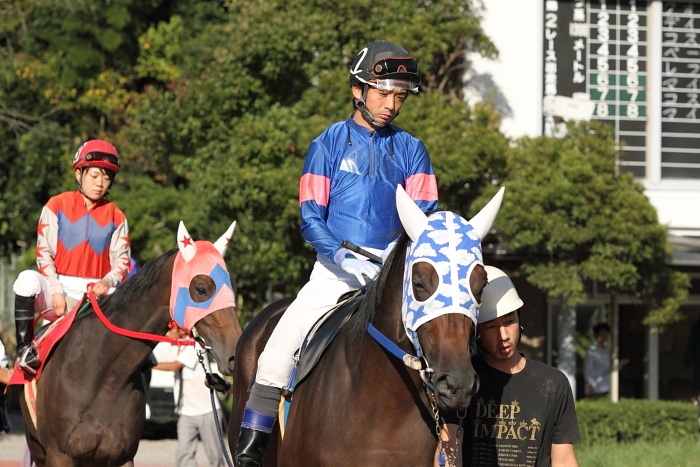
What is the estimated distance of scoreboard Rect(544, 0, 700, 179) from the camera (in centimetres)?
1591

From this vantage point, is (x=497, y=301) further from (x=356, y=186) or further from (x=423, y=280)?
(x=356, y=186)

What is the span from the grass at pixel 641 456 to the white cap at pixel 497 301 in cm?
515

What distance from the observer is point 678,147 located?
16.6 meters

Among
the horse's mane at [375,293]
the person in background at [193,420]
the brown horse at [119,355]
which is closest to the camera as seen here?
Result: the horse's mane at [375,293]

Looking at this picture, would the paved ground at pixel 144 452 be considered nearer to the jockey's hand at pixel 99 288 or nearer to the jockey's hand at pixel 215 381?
the jockey's hand at pixel 99 288

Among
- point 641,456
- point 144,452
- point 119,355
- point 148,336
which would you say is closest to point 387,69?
point 148,336

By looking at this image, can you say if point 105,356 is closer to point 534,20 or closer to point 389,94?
point 389,94

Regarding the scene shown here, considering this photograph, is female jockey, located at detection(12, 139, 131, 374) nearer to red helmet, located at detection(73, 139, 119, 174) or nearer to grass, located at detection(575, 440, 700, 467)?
red helmet, located at detection(73, 139, 119, 174)

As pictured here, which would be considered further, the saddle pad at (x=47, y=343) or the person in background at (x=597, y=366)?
the person in background at (x=597, y=366)

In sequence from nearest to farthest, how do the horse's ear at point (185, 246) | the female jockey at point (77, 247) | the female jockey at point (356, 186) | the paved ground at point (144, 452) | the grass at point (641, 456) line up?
1. the female jockey at point (356, 186)
2. the horse's ear at point (185, 246)
3. the female jockey at point (77, 247)
4. the grass at point (641, 456)
5. the paved ground at point (144, 452)

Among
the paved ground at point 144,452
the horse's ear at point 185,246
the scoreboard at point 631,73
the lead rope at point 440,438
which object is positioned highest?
the scoreboard at point 631,73

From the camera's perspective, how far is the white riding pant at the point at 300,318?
451 cm

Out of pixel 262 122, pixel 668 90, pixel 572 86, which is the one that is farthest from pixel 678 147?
pixel 262 122

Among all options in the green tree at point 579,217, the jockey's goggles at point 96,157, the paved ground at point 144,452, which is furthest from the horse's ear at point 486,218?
the paved ground at point 144,452
